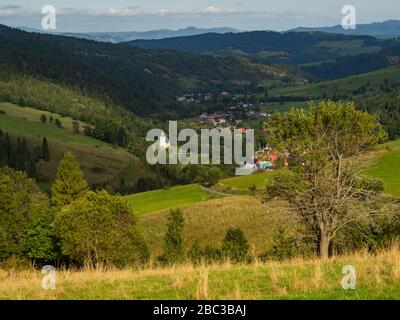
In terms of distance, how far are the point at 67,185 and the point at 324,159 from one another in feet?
155

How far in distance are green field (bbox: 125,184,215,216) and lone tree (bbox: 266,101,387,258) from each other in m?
65.8

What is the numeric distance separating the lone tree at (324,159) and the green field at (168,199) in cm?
6585

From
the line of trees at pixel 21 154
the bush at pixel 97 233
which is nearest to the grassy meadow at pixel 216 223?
the bush at pixel 97 233

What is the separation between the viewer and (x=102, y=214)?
151 feet

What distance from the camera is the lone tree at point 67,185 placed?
68.9 m

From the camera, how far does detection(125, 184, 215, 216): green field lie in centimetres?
9912

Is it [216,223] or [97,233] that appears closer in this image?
[97,233]

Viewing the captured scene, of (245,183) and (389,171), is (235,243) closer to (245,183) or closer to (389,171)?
(389,171)

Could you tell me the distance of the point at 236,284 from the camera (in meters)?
14.8

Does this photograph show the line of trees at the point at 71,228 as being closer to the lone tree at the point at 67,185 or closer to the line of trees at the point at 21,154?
the lone tree at the point at 67,185

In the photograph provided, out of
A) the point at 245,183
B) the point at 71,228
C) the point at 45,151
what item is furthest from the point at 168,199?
the point at 45,151

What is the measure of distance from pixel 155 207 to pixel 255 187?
65.1 ft
